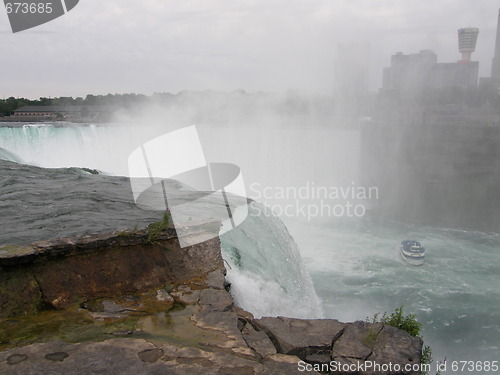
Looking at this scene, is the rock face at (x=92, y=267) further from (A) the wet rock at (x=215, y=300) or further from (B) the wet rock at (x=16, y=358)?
(B) the wet rock at (x=16, y=358)

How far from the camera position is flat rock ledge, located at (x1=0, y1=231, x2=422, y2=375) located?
10.1ft

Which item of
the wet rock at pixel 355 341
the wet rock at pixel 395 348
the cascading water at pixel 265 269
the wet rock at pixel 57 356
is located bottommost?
the cascading water at pixel 265 269

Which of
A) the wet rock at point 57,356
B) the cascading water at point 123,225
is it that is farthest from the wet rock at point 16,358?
→ the cascading water at point 123,225

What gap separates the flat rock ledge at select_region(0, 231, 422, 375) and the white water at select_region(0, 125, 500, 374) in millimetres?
946

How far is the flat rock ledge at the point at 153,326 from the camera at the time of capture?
10.1ft

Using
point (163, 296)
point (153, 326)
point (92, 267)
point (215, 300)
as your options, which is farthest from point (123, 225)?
point (153, 326)

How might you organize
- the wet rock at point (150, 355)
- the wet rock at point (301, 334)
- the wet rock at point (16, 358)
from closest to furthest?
the wet rock at point (16, 358)
the wet rock at point (150, 355)
the wet rock at point (301, 334)

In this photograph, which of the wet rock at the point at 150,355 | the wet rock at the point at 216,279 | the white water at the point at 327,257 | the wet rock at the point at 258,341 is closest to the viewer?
the wet rock at the point at 150,355

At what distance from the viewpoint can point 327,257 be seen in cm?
1834

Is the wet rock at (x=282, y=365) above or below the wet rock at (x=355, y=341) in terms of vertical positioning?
above

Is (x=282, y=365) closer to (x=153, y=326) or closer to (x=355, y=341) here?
(x=355, y=341)

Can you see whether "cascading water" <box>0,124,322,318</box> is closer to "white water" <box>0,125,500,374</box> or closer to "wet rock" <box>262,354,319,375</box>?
"white water" <box>0,125,500,374</box>

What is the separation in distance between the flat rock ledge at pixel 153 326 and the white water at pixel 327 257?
0.95 m

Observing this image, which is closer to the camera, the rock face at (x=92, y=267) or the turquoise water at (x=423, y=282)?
the rock face at (x=92, y=267)
